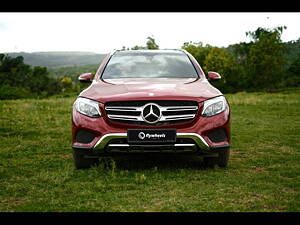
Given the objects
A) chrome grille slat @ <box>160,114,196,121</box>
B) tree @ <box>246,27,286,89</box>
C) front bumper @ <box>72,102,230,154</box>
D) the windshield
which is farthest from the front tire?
tree @ <box>246,27,286,89</box>

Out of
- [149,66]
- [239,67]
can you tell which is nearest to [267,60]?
[239,67]

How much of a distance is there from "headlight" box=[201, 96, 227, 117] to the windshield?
3.30 ft

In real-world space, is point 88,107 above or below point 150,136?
above

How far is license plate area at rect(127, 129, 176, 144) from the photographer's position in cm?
551

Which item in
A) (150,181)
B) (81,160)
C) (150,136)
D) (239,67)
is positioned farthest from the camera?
(239,67)

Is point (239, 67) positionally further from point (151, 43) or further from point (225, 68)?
point (151, 43)

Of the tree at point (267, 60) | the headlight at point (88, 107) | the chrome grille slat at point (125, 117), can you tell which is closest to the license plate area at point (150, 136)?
the chrome grille slat at point (125, 117)

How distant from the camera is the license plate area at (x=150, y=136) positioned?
5508 millimetres

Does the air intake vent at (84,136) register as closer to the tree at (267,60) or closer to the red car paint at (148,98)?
the red car paint at (148,98)

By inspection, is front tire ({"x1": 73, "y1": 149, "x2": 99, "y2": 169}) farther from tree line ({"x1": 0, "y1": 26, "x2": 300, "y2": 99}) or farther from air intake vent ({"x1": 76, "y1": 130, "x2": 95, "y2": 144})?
tree line ({"x1": 0, "y1": 26, "x2": 300, "y2": 99})

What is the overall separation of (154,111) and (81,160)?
1180mm

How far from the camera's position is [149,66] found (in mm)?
6992

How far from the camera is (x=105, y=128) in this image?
5.58 meters

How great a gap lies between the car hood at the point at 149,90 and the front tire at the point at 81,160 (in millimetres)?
706
